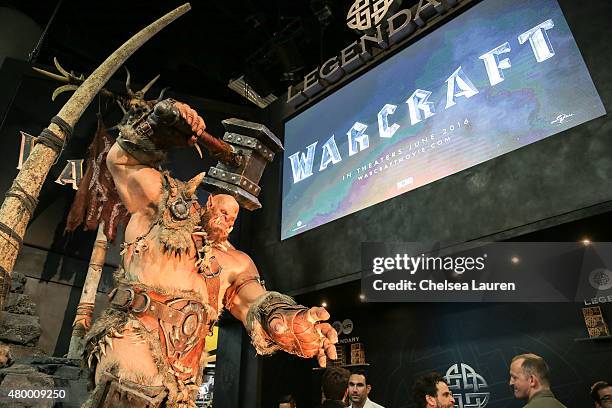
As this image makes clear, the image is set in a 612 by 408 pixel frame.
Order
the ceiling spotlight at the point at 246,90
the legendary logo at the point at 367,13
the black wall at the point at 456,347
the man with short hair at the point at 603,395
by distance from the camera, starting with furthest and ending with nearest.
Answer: the ceiling spotlight at the point at 246,90, the legendary logo at the point at 367,13, the black wall at the point at 456,347, the man with short hair at the point at 603,395

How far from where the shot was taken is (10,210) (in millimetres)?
3707

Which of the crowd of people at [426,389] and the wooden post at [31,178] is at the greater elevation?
the wooden post at [31,178]

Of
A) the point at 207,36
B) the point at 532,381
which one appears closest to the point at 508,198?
the point at 532,381

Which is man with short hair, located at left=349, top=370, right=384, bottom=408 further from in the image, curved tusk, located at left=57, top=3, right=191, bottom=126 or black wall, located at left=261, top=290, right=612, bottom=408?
curved tusk, located at left=57, top=3, right=191, bottom=126

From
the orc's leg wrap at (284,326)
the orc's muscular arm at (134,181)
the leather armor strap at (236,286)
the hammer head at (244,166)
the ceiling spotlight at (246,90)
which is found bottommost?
the orc's leg wrap at (284,326)

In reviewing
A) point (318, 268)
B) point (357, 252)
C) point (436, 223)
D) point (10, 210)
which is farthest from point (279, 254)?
point (10, 210)

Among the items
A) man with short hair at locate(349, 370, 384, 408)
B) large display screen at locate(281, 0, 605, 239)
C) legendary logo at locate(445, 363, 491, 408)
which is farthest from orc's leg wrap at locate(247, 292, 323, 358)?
legendary logo at locate(445, 363, 491, 408)

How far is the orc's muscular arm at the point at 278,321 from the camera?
1592 millimetres

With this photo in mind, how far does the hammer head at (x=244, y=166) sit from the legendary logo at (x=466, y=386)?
389 cm

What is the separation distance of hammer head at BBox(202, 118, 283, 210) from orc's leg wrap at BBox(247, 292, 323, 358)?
44cm

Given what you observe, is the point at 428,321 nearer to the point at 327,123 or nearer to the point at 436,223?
the point at 436,223

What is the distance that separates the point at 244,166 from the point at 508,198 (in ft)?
9.56

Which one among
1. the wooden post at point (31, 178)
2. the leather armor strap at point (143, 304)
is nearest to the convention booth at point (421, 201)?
the wooden post at point (31, 178)

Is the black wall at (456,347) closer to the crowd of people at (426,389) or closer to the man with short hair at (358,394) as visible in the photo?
the crowd of people at (426,389)
